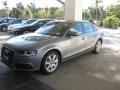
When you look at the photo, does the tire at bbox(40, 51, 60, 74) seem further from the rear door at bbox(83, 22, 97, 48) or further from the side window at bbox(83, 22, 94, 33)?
the side window at bbox(83, 22, 94, 33)

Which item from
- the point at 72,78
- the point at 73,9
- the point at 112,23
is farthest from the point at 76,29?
the point at 112,23

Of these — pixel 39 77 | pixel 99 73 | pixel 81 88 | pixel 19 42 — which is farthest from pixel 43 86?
pixel 99 73

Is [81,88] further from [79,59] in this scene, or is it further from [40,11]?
[40,11]

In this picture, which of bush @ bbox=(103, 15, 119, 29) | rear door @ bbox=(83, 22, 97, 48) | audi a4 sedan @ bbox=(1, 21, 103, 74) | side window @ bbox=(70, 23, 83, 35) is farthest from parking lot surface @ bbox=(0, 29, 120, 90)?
bush @ bbox=(103, 15, 119, 29)

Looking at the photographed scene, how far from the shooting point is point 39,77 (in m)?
4.57

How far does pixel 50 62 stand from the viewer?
471cm

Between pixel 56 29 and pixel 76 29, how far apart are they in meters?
0.66

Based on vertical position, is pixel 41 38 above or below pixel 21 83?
above

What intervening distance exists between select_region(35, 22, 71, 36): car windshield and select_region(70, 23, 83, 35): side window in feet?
0.58

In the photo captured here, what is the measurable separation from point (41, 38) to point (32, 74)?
102 cm

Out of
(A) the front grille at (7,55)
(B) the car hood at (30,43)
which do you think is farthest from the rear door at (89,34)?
(A) the front grille at (7,55)

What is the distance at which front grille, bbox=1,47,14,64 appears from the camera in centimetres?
444

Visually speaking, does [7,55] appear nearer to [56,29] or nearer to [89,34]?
[56,29]

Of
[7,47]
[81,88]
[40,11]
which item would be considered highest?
[40,11]
